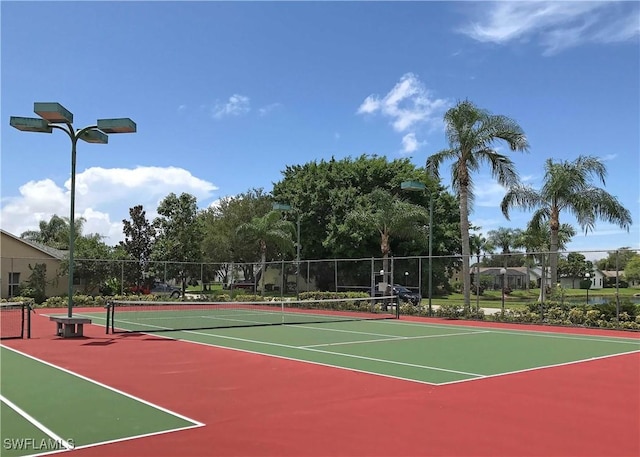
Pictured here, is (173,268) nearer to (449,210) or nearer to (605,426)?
(449,210)

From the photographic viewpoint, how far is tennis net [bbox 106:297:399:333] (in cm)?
1978

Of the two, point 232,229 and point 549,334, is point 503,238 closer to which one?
point 232,229

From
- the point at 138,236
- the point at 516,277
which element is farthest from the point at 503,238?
the point at 138,236

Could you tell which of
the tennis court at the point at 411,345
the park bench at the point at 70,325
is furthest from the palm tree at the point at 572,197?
the park bench at the point at 70,325

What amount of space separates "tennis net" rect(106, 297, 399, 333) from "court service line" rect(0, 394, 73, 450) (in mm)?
9497

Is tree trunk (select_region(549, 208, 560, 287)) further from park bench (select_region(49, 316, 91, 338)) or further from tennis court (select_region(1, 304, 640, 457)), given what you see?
park bench (select_region(49, 316, 91, 338))

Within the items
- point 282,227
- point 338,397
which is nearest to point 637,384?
point 338,397

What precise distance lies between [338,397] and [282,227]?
35.1m

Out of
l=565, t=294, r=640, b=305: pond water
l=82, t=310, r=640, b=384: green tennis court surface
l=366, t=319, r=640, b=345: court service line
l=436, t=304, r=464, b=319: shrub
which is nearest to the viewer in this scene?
l=82, t=310, r=640, b=384: green tennis court surface

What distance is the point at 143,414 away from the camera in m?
7.06

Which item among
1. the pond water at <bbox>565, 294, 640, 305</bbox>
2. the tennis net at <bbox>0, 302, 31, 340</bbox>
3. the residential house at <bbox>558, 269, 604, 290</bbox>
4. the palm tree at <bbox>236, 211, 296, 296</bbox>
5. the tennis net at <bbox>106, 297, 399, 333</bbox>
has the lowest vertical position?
the tennis net at <bbox>106, 297, 399, 333</bbox>

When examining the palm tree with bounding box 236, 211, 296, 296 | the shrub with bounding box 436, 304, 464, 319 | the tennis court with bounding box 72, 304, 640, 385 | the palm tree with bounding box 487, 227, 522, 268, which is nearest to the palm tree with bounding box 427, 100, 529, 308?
the shrub with bounding box 436, 304, 464, 319

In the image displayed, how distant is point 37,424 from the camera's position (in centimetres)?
658
